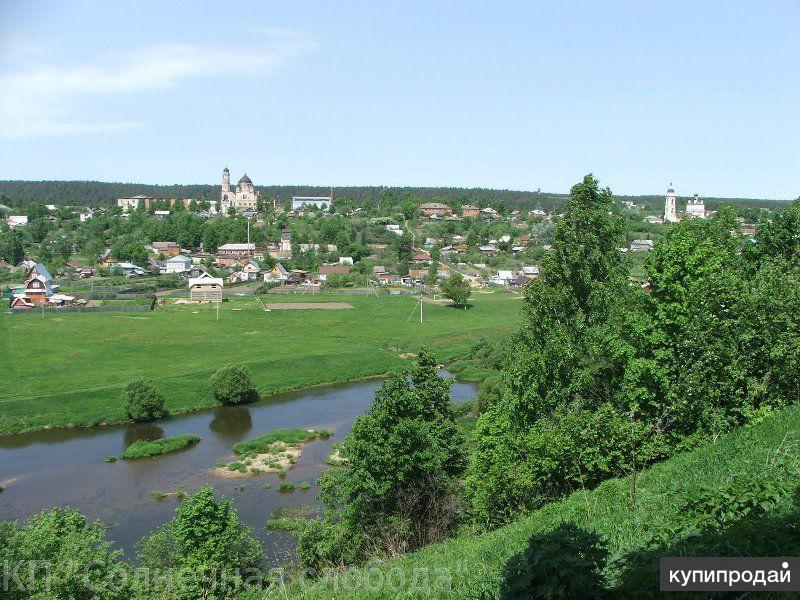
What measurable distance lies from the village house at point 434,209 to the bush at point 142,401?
108 metres

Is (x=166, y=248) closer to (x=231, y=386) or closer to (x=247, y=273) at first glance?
(x=247, y=273)

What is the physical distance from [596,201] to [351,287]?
60933 mm

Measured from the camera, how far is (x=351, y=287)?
2862 inches

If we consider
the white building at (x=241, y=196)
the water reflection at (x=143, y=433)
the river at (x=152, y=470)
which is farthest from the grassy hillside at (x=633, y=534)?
the white building at (x=241, y=196)

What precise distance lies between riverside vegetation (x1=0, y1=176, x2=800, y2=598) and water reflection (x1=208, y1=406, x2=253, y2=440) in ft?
48.1

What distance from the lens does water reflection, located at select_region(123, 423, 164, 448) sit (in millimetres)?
27156

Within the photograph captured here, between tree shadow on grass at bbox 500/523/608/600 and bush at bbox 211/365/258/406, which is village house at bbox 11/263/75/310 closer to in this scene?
bush at bbox 211/365/258/406

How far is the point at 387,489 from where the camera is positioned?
13703 mm

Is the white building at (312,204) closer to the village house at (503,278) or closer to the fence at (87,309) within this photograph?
the village house at (503,278)

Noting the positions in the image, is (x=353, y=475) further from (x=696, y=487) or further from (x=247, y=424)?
(x=247, y=424)

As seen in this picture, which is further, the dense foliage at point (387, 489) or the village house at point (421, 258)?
the village house at point (421, 258)

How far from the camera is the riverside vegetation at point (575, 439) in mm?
9555

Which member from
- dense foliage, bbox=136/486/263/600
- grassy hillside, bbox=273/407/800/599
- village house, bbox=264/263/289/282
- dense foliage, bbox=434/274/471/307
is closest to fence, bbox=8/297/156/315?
village house, bbox=264/263/289/282

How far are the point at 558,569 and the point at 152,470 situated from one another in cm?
2134
